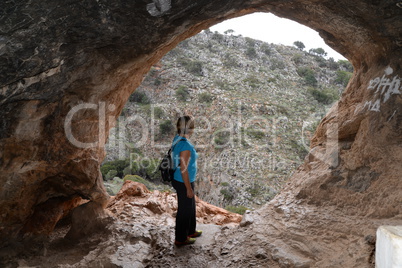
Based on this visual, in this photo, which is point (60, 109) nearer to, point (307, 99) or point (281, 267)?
point (281, 267)

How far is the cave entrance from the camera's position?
521 inches

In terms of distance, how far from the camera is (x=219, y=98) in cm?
1906

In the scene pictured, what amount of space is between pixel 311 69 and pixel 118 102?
23604 mm

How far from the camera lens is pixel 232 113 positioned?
17375mm

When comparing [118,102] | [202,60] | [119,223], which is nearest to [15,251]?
[119,223]

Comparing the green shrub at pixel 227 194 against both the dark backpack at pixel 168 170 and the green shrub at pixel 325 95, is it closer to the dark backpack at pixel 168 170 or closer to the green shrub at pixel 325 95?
the dark backpack at pixel 168 170

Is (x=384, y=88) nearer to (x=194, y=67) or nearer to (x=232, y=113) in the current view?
(x=232, y=113)

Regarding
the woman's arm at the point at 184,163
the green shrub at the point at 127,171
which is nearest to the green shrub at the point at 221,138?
the green shrub at the point at 127,171

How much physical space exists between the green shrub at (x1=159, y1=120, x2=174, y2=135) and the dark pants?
15054 millimetres

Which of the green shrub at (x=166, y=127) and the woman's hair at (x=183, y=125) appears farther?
the green shrub at (x=166, y=127)

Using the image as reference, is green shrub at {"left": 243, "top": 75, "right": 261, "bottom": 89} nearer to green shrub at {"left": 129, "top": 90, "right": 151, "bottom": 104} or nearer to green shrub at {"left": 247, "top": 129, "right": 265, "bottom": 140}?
green shrub at {"left": 247, "top": 129, "right": 265, "bottom": 140}

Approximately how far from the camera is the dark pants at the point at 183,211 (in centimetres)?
403

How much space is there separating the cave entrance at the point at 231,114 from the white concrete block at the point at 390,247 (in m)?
8.44

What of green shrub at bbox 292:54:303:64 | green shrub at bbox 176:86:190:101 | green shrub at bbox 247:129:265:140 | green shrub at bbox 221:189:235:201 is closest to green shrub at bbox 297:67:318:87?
green shrub at bbox 292:54:303:64
